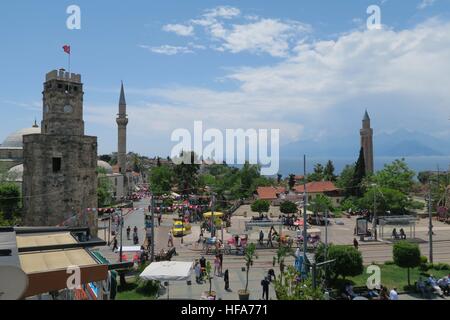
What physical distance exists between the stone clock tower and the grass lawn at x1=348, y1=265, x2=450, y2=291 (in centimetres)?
2056

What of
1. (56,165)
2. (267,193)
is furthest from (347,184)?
(56,165)

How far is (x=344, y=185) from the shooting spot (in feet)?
248

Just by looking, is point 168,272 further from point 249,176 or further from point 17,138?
point 249,176

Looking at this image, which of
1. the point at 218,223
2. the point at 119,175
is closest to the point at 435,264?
the point at 218,223

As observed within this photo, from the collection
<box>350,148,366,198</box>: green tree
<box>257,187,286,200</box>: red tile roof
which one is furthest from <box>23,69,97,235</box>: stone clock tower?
<box>350,148,366,198</box>: green tree

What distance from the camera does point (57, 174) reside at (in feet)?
98.1

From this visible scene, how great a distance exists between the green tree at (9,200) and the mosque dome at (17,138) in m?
35.7

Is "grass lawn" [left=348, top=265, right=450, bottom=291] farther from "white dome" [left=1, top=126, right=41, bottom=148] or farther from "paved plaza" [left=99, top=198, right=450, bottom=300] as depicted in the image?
"white dome" [left=1, top=126, right=41, bottom=148]

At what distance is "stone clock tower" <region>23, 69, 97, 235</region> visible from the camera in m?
29.5

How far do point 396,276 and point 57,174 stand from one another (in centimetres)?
2498

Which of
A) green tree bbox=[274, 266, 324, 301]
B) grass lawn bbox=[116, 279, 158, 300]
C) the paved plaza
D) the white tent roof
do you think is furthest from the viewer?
the paved plaza

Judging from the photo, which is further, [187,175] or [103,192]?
[187,175]
